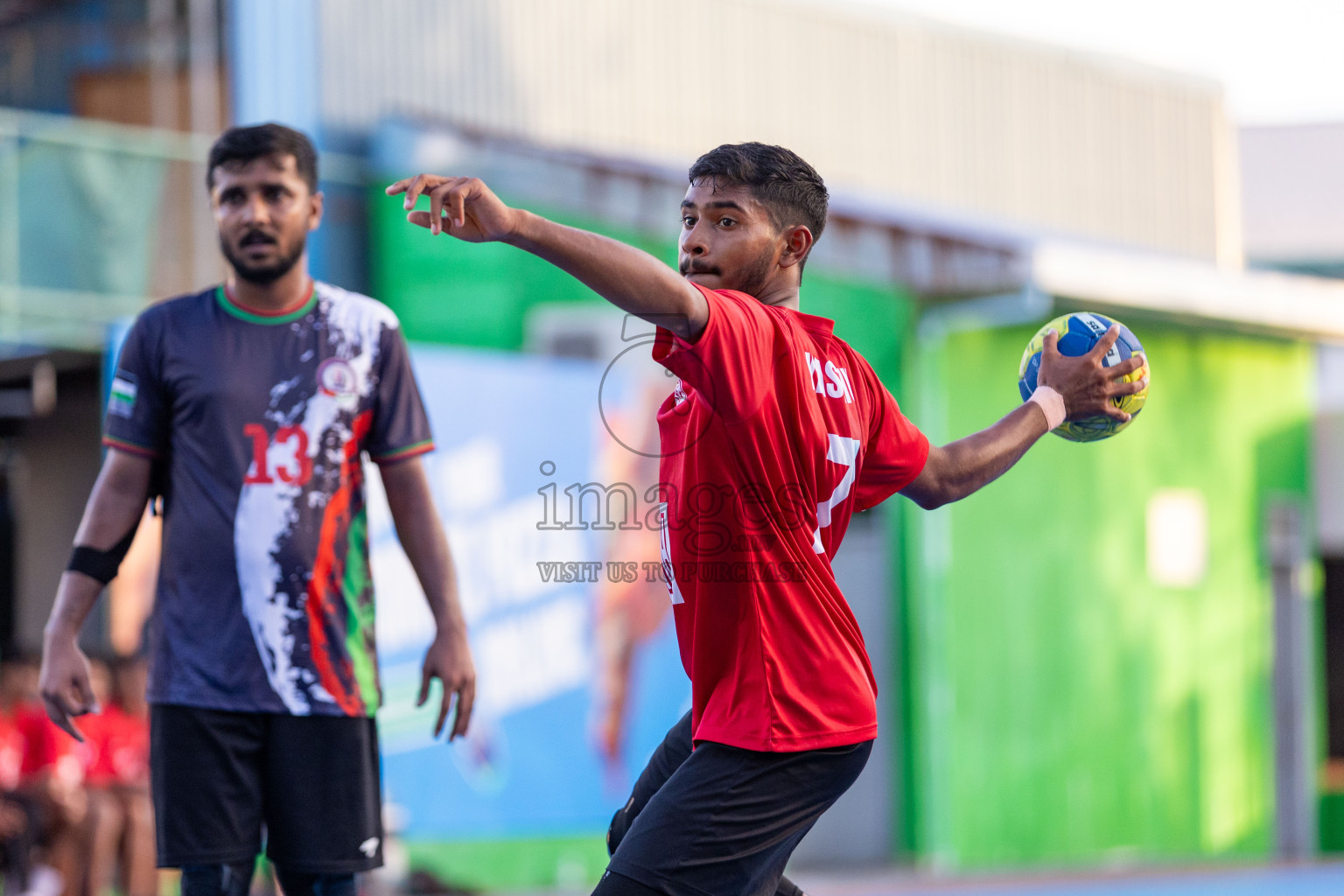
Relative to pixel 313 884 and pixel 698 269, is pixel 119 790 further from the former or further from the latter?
pixel 698 269

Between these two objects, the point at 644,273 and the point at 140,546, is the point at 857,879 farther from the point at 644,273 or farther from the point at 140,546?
the point at 644,273

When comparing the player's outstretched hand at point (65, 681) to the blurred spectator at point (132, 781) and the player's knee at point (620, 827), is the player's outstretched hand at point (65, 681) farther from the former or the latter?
the blurred spectator at point (132, 781)

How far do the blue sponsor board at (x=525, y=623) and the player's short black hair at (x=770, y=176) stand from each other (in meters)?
6.64

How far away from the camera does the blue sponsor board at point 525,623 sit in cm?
968

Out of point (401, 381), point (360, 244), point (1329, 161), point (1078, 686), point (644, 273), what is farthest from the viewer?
point (1329, 161)

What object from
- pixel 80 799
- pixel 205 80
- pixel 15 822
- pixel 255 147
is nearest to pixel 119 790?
pixel 80 799

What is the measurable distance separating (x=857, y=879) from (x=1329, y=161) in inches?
632

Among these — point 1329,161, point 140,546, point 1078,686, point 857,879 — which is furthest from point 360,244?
point 1329,161

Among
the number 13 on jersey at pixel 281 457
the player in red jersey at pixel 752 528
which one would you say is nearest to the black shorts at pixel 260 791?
the number 13 on jersey at pixel 281 457

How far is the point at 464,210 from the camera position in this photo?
8.27ft

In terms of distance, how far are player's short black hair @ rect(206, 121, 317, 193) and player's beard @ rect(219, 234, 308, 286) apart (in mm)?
173

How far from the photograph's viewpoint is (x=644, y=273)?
2574 millimetres

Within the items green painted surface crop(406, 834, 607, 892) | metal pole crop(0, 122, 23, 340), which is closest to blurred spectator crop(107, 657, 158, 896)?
green painted surface crop(406, 834, 607, 892)

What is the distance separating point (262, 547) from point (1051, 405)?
1.79 metres
